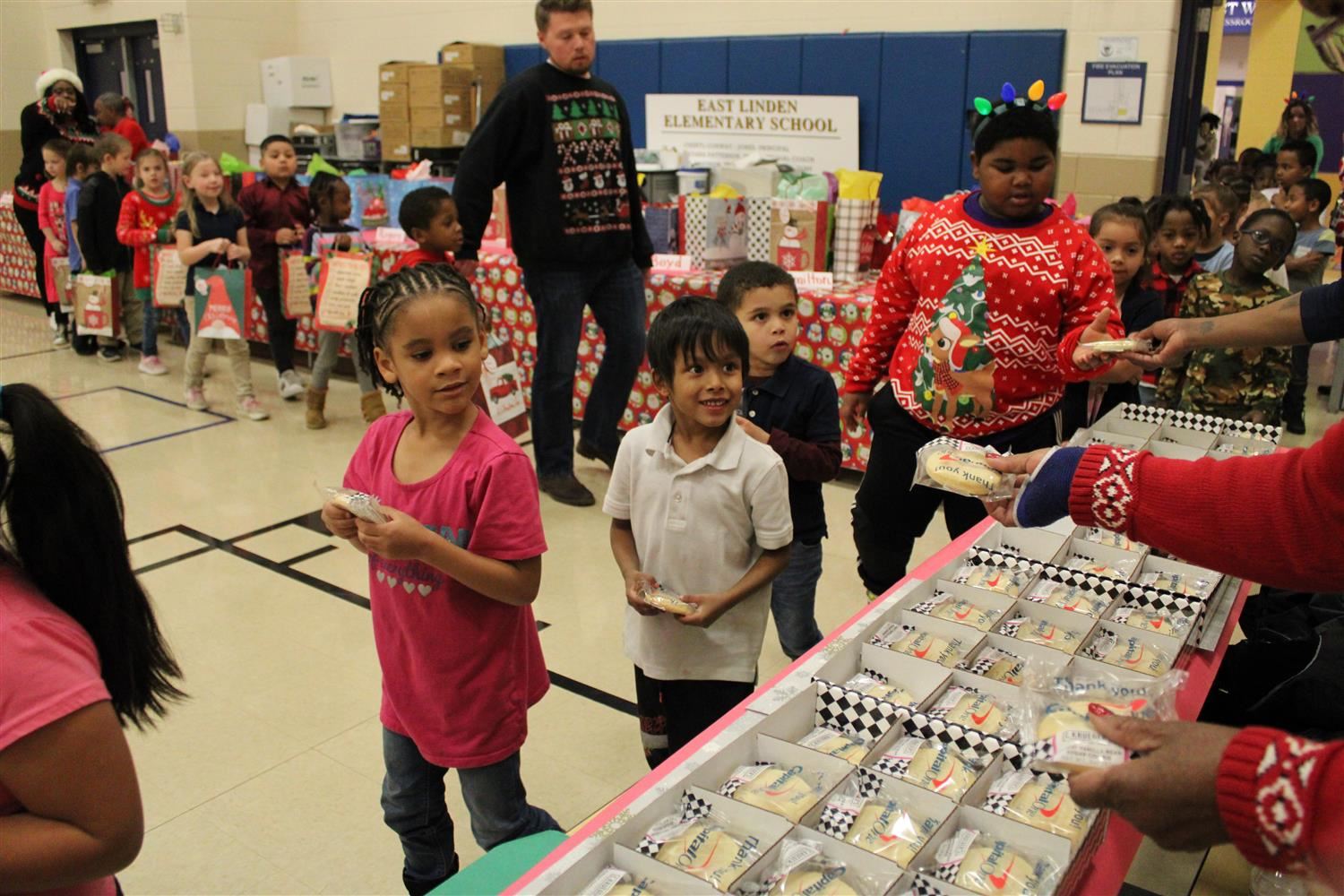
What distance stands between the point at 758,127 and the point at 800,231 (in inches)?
95.6

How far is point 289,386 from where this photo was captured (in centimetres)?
636

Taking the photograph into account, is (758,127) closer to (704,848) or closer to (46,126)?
(46,126)

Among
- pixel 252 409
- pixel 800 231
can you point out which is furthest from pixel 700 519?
pixel 252 409

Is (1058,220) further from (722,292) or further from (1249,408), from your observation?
(1249,408)

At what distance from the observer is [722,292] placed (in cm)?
258

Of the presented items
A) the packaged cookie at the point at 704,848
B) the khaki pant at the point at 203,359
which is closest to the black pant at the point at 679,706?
the packaged cookie at the point at 704,848

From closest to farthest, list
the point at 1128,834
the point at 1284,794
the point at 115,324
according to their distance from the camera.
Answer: the point at 1284,794 → the point at 1128,834 → the point at 115,324

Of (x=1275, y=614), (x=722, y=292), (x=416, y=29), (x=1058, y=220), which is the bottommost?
(x=1275, y=614)

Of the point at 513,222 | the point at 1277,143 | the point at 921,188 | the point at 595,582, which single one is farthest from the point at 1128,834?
the point at 1277,143

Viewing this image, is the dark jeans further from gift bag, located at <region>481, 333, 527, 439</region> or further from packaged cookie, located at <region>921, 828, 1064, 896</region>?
packaged cookie, located at <region>921, 828, 1064, 896</region>

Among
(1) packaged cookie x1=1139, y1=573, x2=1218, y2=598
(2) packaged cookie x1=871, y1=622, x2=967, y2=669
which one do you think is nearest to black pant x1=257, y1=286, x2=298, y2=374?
(2) packaged cookie x1=871, y1=622, x2=967, y2=669

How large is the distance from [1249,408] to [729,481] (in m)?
2.68

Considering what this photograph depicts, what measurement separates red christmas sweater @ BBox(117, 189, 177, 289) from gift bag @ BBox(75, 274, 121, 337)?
0.48 m

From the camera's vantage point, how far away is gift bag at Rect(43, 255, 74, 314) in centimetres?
752
